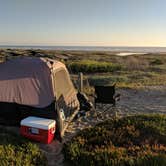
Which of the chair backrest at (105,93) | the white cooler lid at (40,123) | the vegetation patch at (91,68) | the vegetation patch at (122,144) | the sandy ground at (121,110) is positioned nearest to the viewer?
the vegetation patch at (122,144)

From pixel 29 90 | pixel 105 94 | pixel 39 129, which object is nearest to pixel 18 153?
pixel 39 129

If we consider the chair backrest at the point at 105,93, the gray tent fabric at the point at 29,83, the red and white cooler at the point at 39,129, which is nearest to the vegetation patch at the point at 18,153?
the red and white cooler at the point at 39,129

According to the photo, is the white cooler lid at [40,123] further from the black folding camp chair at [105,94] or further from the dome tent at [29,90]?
the black folding camp chair at [105,94]

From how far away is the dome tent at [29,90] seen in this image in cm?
558

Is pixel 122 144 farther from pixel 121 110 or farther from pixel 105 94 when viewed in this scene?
pixel 121 110

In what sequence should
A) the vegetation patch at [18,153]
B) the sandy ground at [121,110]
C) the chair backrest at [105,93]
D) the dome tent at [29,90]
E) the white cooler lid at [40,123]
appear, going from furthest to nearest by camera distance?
the chair backrest at [105,93] < the dome tent at [29,90] < the white cooler lid at [40,123] < the sandy ground at [121,110] < the vegetation patch at [18,153]

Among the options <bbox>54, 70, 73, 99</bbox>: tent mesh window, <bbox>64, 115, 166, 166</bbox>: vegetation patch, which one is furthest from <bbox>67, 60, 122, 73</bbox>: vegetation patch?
<bbox>64, 115, 166, 166</bbox>: vegetation patch

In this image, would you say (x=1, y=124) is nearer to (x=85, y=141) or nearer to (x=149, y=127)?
(x=85, y=141)

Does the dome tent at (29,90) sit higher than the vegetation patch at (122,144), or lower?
higher

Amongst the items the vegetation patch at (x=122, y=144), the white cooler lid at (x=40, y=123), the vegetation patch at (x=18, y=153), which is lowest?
the vegetation patch at (x=18, y=153)

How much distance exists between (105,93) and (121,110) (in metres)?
0.88

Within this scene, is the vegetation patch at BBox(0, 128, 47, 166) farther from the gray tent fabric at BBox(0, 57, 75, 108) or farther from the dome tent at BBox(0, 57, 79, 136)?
the gray tent fabric at BBox(0, 57, 75, 108)

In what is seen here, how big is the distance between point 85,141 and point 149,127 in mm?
1403

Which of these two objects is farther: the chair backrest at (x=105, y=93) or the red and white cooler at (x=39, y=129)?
the chair backrest at (x=105, y=93)
